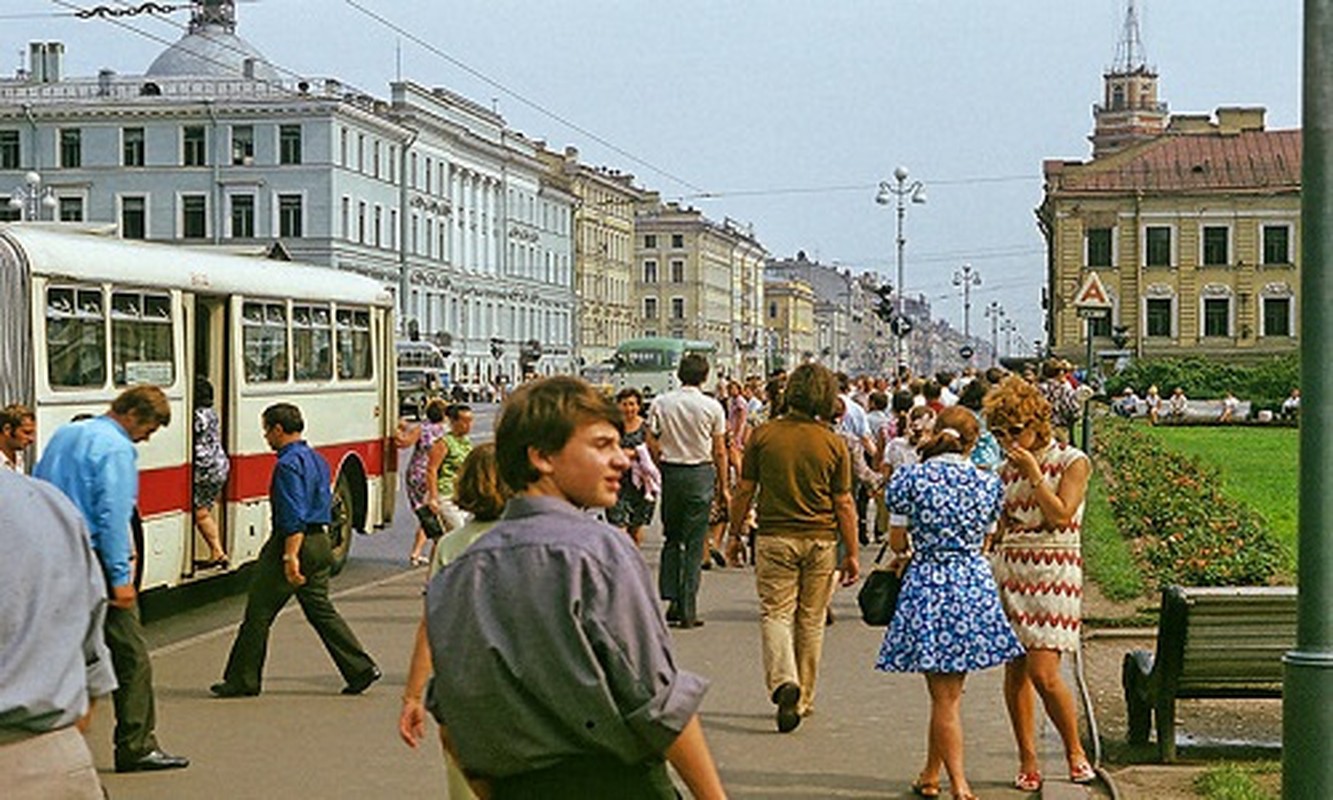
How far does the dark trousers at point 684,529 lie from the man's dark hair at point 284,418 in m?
4.26

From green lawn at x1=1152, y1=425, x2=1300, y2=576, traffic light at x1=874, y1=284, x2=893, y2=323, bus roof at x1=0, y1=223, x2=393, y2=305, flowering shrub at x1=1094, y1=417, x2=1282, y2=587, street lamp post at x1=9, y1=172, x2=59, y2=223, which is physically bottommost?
green lawn at x1=1152, y1=425, x2=1300, y2=576

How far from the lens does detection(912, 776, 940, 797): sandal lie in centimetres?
984

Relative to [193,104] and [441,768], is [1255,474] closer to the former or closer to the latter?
[441,768]

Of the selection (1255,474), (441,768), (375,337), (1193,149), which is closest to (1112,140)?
(1193,149)

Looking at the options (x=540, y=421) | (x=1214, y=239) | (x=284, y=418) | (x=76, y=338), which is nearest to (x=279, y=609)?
(x=284, y=418)

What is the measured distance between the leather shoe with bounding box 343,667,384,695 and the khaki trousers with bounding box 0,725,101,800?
780 centimetres

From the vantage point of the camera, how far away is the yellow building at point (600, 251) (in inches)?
5571

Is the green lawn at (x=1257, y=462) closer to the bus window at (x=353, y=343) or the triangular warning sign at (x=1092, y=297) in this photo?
the triangular warning sign at (x=1092, y=297)

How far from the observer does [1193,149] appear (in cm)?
10888

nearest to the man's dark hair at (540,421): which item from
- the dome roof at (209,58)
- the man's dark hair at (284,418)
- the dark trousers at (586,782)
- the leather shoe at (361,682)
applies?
the dark trousers at (586,782)

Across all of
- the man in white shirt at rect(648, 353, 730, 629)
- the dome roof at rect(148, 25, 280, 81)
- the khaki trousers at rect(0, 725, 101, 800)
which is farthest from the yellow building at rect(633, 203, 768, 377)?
the khaki trousers at rect(0, 725, 101, 800)

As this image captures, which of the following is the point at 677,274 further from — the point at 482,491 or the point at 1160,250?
the point at 482,491

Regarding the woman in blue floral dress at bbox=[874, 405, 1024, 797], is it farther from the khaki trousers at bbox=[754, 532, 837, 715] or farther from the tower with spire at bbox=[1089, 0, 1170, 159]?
the tower with spire at bbox=[1089, 0, 1170, 159]

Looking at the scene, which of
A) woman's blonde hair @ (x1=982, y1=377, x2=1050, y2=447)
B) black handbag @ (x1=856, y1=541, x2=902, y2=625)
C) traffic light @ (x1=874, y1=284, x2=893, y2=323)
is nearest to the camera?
woman's blonde hair @ (x1=982, y1=377, x2=1050, y2=447)
